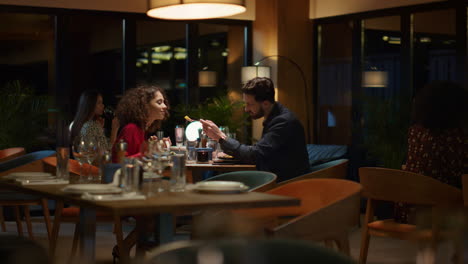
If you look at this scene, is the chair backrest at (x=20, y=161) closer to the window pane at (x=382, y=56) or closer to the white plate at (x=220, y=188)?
the white plate at (x=220, y=188)

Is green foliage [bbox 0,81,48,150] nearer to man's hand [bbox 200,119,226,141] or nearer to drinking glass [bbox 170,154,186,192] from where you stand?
man's hand [bbox 200,119,226,141]

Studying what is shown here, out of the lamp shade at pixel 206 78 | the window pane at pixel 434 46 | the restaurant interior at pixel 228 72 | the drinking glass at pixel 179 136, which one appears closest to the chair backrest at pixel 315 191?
the restaurant interior at pixel 228 72

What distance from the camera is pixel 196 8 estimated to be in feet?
16.5

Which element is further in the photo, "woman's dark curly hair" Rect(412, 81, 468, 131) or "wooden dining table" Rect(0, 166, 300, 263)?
"woman's dark curly hair" Rect(412, 81, 468, 131)

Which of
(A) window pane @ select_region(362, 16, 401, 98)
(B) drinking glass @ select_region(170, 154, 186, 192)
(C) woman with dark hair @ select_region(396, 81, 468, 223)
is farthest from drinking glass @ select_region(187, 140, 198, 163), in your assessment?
(A) window pane @ select_region(362, 16, 401, 98)

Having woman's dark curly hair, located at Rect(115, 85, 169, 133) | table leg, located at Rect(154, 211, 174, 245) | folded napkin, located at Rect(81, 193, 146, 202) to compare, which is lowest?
table leg, located at Rect(154, 211, 174, 245)

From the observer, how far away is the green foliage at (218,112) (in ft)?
29.8

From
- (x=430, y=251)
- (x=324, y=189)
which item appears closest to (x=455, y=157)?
(x=324, y=189)

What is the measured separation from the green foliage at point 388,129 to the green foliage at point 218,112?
181cm

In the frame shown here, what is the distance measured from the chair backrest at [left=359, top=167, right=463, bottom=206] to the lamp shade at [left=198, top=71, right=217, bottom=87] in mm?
5524

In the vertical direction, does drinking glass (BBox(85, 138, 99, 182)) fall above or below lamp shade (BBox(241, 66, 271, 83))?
below

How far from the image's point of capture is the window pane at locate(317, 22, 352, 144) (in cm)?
933

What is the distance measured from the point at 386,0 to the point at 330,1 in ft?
3.24

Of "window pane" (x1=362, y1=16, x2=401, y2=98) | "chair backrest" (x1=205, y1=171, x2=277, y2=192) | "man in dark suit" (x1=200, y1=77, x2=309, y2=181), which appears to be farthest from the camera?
"window pane" (x1=362, y1=16, x2=401, y2=98)
